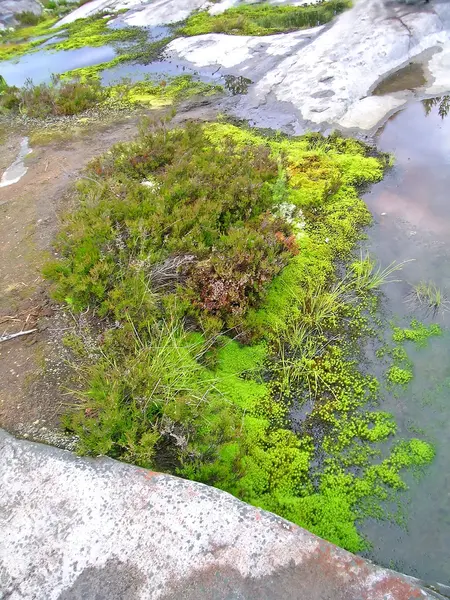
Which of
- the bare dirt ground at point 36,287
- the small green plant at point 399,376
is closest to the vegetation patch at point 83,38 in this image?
the bare dirt ground at point 36,287

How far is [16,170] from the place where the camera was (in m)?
8.97

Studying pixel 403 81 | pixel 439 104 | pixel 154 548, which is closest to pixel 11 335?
pixel 154 548

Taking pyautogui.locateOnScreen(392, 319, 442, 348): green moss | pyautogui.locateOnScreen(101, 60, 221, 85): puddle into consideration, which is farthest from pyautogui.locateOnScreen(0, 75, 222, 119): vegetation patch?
pyautogui.locateOnScreen(392, 319, 442, 348): green moss

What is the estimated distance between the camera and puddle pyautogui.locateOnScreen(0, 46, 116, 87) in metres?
14.7

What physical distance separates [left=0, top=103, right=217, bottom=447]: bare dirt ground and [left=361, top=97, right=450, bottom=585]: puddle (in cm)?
296

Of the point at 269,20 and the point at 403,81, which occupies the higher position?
the point at 269,20

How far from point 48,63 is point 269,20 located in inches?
304

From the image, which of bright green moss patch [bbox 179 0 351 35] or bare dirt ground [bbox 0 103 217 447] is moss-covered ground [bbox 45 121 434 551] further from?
bright green moss patch [bbox 179 0 351 35]

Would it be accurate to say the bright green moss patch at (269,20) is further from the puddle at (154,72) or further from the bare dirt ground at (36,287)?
the bare dirt ground at (36,287)

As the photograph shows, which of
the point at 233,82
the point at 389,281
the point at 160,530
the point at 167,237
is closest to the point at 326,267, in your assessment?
the point at 389,281

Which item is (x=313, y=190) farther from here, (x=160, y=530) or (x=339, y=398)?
(x=160, y=530)

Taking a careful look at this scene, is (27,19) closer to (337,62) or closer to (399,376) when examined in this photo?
(337,62)

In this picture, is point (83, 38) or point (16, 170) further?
point (83, 38)

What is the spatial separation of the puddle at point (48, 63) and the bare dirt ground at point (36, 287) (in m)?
5.94
